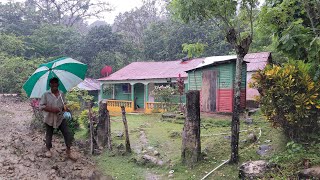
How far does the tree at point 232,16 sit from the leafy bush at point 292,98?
627 millimetres

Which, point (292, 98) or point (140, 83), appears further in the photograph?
point (140, 83)

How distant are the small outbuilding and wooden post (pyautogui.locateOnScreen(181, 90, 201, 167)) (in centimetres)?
732

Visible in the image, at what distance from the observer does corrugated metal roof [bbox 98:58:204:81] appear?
18.7 m

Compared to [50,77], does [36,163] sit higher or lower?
lower

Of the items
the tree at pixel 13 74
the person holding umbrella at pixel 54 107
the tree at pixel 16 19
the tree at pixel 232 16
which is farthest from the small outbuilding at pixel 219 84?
the tree at pixel 16 19

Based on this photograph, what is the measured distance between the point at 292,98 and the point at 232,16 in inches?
95.2

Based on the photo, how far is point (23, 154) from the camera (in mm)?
6496

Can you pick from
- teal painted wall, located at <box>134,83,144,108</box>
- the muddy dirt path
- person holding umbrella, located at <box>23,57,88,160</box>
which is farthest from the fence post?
teal painted wall, located at <box>134,83,144,108</box>

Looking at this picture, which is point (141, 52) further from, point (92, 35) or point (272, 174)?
point (272, 174)

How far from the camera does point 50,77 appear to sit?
594cm

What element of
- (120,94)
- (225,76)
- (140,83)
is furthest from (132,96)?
(225,76)

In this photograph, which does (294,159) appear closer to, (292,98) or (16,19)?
(292,98)

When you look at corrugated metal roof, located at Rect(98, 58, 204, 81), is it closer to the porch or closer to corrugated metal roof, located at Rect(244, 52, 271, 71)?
the porch

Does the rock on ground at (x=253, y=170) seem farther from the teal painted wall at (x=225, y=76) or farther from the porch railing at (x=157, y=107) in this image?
the porch railing at (x=157, y=107)
